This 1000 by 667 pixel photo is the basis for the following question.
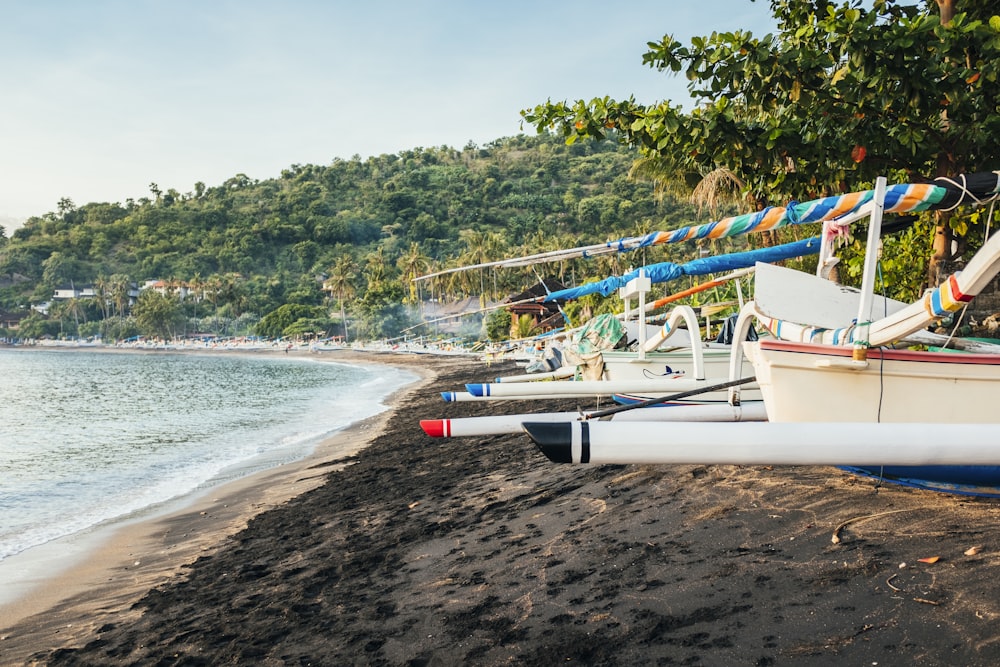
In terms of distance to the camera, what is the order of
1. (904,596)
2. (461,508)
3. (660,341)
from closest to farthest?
1. (904,596)
2. (461,508)
3. (660,341)

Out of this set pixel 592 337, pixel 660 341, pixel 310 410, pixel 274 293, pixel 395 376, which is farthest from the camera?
pixel 274 293

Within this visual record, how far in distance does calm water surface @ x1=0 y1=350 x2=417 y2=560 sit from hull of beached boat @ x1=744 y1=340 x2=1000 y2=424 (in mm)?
10197

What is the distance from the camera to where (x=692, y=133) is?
7746 millimetres

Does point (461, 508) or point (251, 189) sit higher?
point (251, 189)

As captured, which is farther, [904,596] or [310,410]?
[310,410]

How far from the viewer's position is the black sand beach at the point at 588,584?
398 centimetres

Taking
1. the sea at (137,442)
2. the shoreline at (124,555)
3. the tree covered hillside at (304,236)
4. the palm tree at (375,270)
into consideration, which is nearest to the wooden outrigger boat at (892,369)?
the shoreline at (124,555)

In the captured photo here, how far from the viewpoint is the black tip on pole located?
274 centimetres

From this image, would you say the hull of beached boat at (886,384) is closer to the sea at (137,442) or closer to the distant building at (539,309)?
the sea at (137,442)

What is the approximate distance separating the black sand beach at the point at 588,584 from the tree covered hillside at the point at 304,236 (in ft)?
304

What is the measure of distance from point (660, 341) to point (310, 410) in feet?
67.4

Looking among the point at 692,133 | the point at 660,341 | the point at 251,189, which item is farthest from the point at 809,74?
the point at 251,189

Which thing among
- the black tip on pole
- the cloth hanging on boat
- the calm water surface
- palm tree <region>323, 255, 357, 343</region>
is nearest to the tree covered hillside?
palm tree <region>323, 255, 357, 343</region>

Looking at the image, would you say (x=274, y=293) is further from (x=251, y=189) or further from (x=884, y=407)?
(x=884, y=407)
